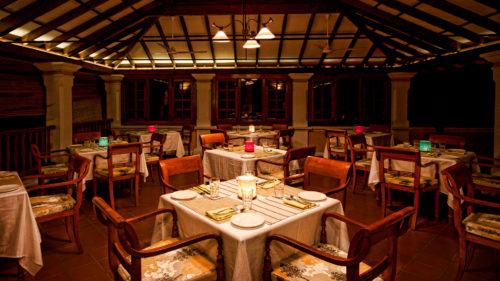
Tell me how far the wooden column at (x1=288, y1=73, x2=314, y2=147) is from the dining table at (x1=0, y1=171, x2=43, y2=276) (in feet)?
24.8

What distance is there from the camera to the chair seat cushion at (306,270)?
1.82 metres

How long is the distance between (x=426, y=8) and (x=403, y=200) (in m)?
3.85

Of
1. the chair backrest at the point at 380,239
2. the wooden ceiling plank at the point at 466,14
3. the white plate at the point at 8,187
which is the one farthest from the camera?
the wooden ceiling plank at the point at 466,14

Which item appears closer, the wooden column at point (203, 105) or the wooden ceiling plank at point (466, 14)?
the wooden ceiling plank at point (466, 14)

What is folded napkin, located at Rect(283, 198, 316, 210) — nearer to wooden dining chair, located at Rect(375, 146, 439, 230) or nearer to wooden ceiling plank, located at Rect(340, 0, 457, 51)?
wooden dining chair, located at Rect(375, 146, 439, 230)

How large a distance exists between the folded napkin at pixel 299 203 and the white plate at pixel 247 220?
338mm

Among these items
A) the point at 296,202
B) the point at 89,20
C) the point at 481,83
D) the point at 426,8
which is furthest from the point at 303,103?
the point at 296,202

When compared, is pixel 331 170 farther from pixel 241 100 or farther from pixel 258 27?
pixel 241 100

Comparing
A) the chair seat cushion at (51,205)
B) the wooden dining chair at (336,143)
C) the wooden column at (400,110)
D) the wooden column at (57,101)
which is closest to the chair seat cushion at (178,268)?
the chair seat cushion at (51,205)

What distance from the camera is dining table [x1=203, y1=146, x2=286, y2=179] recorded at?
3977 mm

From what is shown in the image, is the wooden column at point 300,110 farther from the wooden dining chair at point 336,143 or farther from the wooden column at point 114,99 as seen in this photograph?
the wooden column at point 114,99

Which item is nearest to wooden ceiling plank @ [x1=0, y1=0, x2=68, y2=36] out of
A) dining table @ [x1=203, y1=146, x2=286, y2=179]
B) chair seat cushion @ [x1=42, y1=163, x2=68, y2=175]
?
chair seat cushion @ [x1=42, y1=163, x2=68, y2=175]

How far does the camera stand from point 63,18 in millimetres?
5719

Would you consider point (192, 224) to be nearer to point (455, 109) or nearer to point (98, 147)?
point (98, 147)
